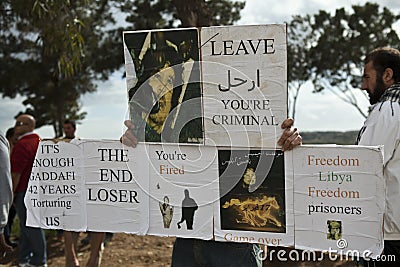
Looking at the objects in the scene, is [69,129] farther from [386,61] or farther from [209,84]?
[386,61]

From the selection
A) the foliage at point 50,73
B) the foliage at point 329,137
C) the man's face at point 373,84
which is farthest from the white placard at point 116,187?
the foliage at point 329,137

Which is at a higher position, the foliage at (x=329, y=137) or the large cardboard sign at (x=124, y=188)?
the large cardboard sign at (x=124, y=188)

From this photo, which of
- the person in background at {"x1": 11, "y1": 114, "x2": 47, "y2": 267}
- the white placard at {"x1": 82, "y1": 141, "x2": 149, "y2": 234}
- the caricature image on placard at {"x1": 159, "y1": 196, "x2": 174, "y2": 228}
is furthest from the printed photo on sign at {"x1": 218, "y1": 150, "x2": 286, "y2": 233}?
the person in background at {"x1": 11, "y1": 114, "x2": 47, "y2": 267}

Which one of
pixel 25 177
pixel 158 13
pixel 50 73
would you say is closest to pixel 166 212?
pixel 25 177

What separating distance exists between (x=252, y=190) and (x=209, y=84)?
0.50 meters

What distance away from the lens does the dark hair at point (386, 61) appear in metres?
2.65

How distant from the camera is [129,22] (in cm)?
1341

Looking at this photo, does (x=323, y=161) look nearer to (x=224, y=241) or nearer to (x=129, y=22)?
(x=224, y=241)

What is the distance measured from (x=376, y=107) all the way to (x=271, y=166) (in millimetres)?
758

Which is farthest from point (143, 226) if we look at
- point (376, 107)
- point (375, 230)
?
point (376, 107)

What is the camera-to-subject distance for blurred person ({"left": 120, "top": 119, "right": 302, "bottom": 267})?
7.63ft

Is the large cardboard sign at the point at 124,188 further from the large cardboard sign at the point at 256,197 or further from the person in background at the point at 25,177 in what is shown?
the person in background at the point at 25,177

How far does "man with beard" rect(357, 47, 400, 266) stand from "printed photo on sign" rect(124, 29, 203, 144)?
88 cm

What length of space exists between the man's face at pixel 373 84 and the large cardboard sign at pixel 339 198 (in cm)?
69
